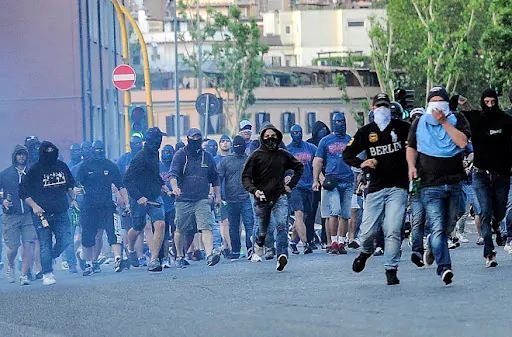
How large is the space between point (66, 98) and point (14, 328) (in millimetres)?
28637

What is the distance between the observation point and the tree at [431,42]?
9356cm

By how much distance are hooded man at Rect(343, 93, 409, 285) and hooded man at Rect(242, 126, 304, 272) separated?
128 inches

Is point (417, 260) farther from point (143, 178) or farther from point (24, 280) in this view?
point (24, 280)

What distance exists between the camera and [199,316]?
42.1 ft

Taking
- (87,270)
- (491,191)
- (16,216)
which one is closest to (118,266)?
(87,270)

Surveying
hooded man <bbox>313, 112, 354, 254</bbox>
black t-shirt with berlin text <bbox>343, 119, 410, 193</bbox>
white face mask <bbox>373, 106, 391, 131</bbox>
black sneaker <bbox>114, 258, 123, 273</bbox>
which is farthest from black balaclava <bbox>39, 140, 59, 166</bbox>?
white face mask <bbox>373, 106, 391, 131</bbox>

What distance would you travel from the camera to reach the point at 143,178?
68.6 ft

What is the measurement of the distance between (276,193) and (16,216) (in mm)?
4014

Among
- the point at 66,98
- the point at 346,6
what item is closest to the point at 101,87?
the point at 66,98

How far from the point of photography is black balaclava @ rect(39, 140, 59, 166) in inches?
780

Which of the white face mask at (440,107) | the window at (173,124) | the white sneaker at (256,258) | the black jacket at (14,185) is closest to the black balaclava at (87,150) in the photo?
the black jacket at (14,185)

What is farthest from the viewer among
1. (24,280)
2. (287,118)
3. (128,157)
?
(287,118)

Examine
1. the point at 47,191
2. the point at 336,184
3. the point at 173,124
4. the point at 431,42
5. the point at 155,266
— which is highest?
the point at 431,42

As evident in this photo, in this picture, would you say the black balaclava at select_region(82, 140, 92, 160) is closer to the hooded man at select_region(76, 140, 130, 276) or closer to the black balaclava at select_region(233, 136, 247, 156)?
the hooded man at select_region(76, 140, 130, 276)
